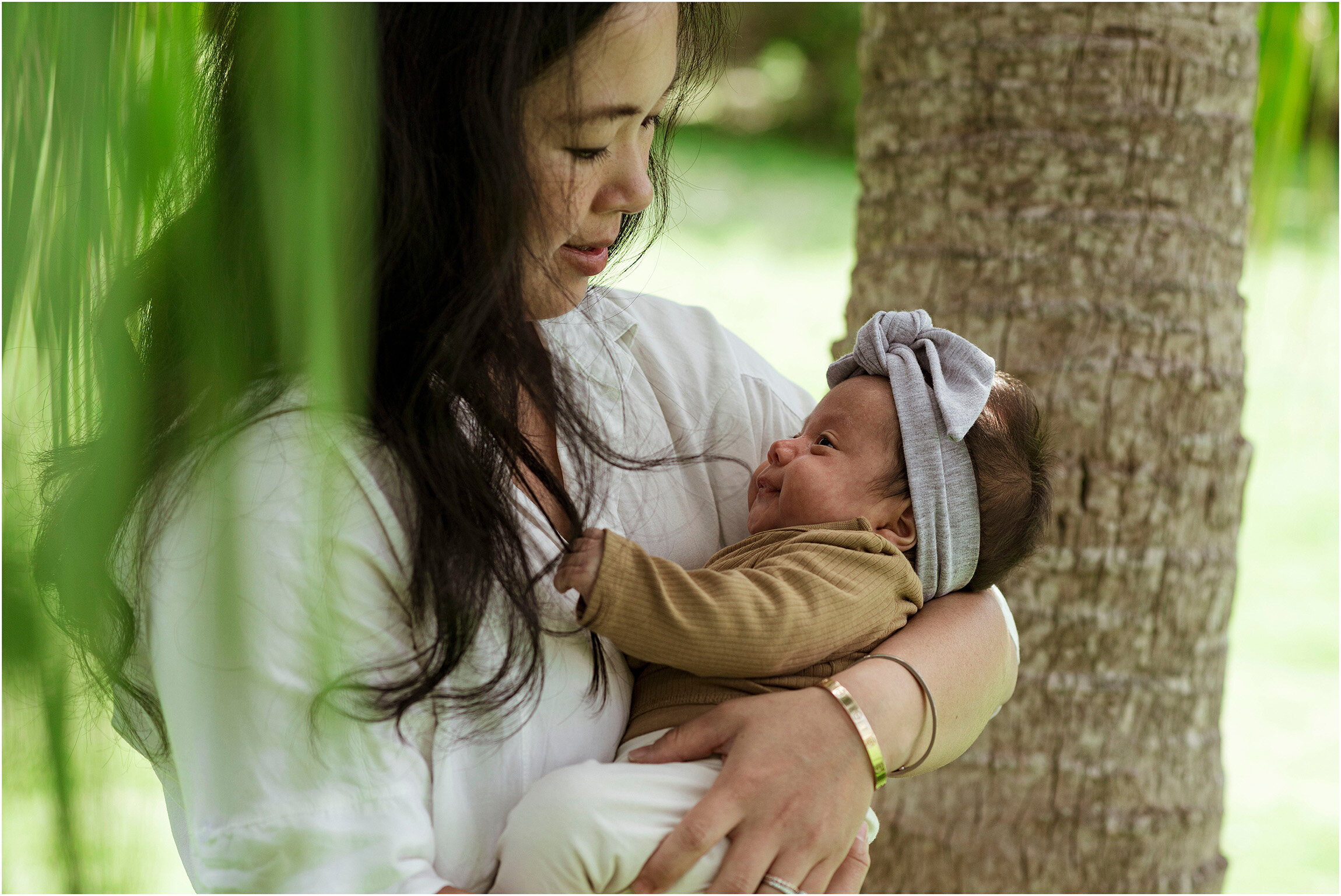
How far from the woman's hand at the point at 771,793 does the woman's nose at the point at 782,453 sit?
0.44 meters

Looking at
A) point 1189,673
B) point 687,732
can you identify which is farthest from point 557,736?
point 1189,673

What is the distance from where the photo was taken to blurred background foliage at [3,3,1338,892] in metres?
0.57

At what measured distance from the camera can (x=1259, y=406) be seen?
729 centimetres

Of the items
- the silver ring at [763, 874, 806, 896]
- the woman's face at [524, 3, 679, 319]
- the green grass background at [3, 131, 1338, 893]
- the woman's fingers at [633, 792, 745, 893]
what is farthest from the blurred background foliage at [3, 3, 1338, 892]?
the silver ring at [763, 874, 806, 896]

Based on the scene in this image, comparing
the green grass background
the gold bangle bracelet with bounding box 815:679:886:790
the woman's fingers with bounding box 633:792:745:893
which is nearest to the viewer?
the woman's fingers with bounding box 633:792:745:893

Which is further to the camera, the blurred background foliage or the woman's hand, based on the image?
the woman's hand

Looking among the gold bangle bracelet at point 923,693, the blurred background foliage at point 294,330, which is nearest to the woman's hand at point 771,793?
the gold bangle bracelet at point 923,693

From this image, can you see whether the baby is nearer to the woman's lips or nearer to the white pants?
the white pants

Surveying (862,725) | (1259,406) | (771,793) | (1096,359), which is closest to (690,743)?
(771,793)

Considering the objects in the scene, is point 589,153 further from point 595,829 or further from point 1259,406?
point 1259,406

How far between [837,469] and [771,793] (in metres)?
0.59

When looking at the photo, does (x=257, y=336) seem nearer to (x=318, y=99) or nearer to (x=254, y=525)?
(x=254, y=525)

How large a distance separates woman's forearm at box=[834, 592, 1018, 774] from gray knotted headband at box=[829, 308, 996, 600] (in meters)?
0.07

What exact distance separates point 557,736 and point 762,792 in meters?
0.27
